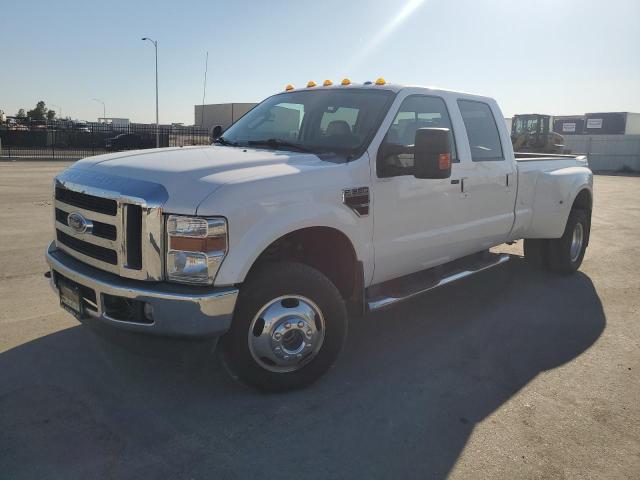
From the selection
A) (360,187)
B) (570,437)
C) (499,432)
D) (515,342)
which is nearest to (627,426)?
(570,437)

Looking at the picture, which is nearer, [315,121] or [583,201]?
[315,121]

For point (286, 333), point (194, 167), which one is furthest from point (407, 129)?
point (286, 333)

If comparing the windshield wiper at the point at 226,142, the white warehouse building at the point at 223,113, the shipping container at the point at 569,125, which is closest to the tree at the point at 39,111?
the white warehouse building at the point at 223,113

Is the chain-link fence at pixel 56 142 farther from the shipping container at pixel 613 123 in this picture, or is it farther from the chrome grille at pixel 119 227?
the shipping container at pixel 613 123

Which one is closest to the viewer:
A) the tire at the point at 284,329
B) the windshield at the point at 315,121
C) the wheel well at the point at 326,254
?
the tire at the point at 284,329

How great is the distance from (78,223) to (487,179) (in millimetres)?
3416

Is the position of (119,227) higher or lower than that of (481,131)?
lower

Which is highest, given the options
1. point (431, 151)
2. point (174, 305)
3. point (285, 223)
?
point (431, 151)

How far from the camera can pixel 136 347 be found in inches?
119

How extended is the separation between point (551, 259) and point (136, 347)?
5205 mm

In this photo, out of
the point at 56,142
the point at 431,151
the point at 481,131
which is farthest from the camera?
the point at 56,142

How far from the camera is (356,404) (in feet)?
11.0

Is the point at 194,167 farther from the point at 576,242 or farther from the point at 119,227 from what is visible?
the point at 576,242

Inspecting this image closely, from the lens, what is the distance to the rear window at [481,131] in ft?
16.0
